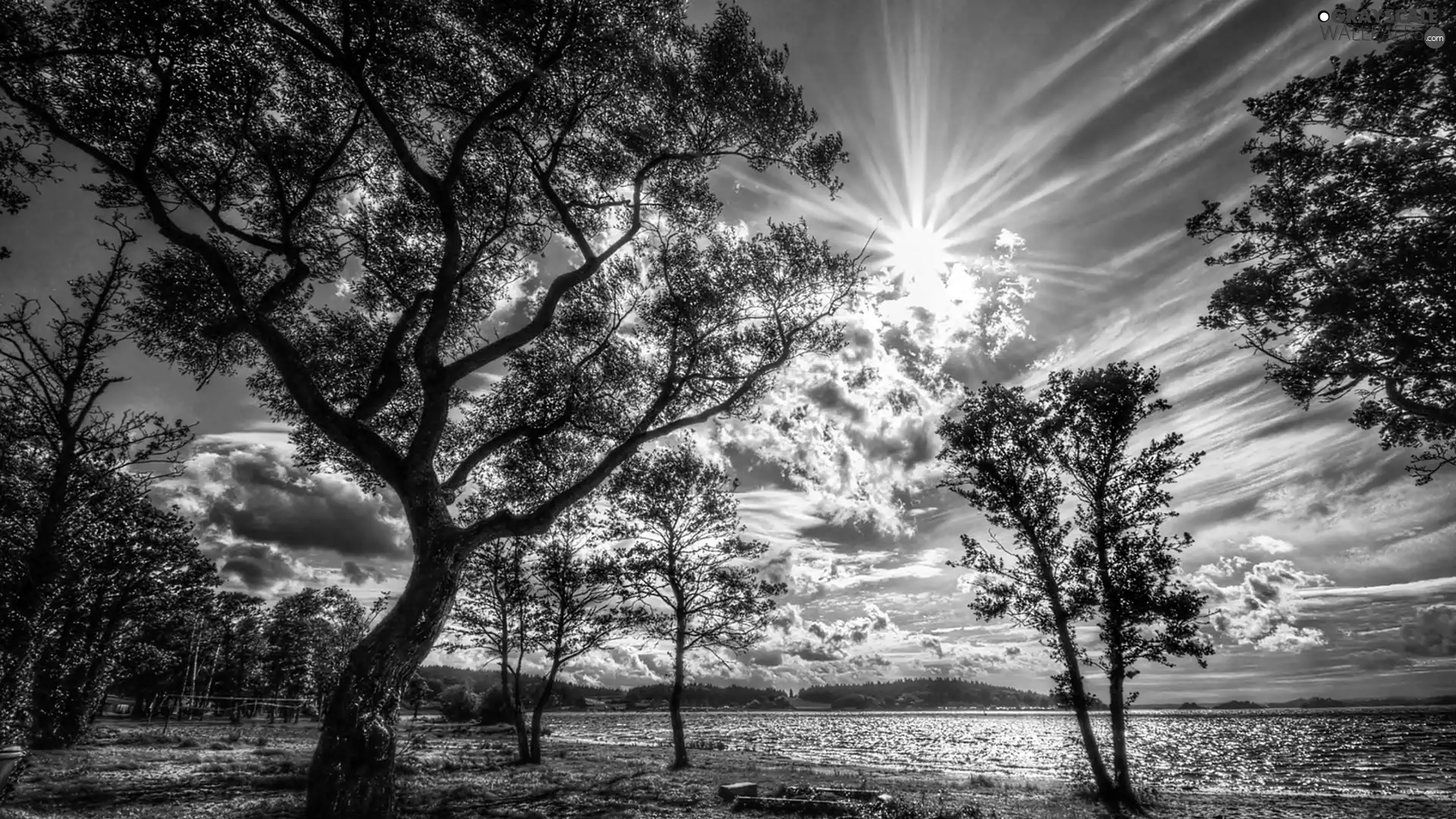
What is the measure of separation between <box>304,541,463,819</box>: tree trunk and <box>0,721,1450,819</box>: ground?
141 cm

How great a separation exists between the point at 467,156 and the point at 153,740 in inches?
1617

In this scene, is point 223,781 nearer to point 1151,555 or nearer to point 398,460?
point 398,460

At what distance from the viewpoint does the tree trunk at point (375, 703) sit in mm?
6762

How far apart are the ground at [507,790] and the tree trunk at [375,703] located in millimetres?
1406

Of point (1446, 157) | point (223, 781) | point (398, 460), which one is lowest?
point (223, 781)

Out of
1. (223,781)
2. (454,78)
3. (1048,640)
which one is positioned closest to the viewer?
(454,78)

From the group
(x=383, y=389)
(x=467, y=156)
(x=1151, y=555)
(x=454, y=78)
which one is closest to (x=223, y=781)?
(x=383, y=389)

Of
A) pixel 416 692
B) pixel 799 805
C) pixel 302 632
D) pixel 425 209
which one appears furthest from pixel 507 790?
pixel 302 632

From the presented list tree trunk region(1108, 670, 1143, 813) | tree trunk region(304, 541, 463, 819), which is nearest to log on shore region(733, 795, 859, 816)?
tree trunk region(304, 541, 463, 819)

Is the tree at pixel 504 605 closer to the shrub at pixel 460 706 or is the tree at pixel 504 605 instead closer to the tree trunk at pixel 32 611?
the tree trunk at pixel 32 611

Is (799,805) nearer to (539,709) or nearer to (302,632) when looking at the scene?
(539,709)

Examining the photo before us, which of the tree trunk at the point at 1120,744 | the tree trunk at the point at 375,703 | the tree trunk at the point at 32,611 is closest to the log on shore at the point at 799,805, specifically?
the tree trunk at the point at 375,703

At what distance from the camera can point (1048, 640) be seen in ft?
63.9

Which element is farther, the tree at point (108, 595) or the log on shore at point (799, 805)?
the tree at point (108, 595)
